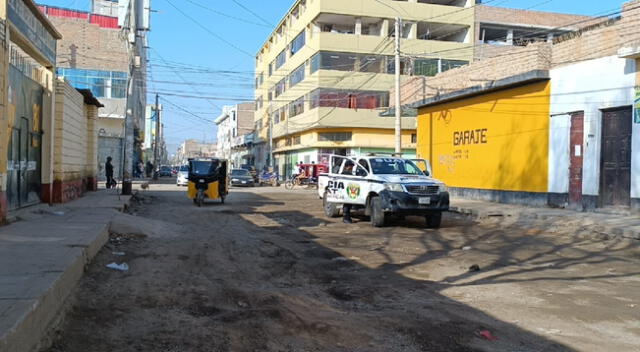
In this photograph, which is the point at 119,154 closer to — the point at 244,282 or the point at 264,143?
the point at 264,143

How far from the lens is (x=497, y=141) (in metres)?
21.5

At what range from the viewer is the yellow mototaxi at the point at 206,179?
68.1 ft

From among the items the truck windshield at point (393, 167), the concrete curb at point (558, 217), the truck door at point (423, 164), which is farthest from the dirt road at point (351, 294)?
the truck door at point (423, 164)

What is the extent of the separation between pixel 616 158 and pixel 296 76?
40.0 meters

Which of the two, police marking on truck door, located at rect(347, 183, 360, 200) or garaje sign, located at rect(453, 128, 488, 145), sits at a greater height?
garaje sign, located at rect(453, 128, 488, 145)

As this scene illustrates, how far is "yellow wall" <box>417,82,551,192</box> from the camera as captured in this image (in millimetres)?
19250

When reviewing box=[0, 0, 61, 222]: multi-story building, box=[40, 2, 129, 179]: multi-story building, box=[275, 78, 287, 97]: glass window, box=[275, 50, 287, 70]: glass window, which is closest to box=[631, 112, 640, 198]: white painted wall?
box=[0, 0, 61, 222]: multi-story building

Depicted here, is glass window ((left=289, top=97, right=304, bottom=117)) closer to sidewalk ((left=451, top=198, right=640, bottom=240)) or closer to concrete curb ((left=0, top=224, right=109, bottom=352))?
sidewalk ((left=451, top=198, right=640, bottom=240))

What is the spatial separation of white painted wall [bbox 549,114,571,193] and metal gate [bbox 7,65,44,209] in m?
16.1

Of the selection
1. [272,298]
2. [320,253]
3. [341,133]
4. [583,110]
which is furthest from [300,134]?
[272,298]

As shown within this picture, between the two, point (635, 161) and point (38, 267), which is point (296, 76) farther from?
point (38, 267)

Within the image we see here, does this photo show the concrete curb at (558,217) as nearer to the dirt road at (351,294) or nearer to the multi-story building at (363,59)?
the dirt road at (351,294)

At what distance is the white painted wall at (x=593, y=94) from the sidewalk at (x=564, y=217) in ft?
4.19

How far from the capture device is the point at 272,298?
6.31 metres
